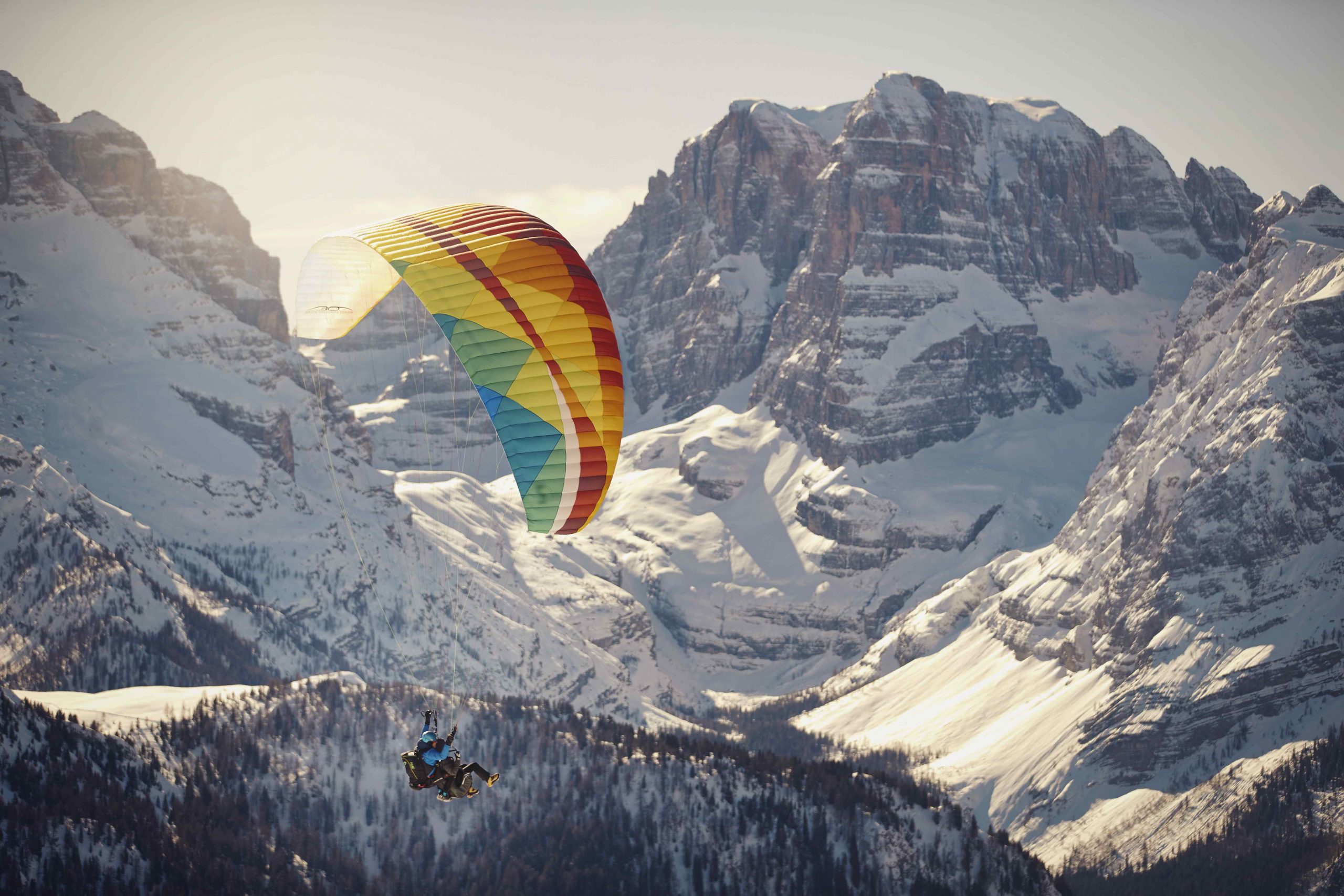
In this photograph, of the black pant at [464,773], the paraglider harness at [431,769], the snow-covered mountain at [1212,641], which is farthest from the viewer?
the snow-covered mountain at [1212,641]

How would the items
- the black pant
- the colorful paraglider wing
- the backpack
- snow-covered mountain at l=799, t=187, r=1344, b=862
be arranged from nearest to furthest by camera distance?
the black pant → the backpack → the colorful paraglider wing → snow-covered mountain at l=799, t=187, r=1344, b=862

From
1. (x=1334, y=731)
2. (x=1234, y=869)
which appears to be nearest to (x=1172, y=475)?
(x=1334, y=731)

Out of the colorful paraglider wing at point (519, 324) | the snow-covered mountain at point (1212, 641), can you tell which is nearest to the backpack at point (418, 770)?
the colorful paraglider wing at point (519, 324)

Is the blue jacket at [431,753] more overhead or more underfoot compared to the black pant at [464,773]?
more overhead

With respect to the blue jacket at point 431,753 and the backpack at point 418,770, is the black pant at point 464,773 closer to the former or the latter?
the blue jacket at point 431,753

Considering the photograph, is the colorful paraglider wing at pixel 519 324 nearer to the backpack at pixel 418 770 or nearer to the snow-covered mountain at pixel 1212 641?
the backpack at pixel 418 770

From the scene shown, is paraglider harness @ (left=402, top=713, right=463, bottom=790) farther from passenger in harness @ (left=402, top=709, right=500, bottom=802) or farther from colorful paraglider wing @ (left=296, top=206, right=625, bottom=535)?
colorful paraglider wing @ (left=296, top=206, right=625, bottom=535)

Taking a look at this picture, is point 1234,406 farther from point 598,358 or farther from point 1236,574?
point 598,358

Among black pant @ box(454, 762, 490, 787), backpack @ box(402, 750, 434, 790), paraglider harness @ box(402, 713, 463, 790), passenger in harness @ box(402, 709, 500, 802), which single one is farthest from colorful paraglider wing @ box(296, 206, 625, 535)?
backpack @ box(402, 750, 434, 790)

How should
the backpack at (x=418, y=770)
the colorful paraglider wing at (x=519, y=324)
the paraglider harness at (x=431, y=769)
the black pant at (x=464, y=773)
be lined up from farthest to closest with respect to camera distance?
the colorful paraglider wing at (x=519, y=324) < the paraglider harness at (x=431, y=769) < the backpack at (x=418, y=770) < the black pant at (x=464, y=773)

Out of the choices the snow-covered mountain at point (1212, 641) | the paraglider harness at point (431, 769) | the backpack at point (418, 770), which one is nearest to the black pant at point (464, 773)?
the paraglider harness at point (431, 769)

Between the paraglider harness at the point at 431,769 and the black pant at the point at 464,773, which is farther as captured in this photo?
the paraglider harness at the point at 431,769
